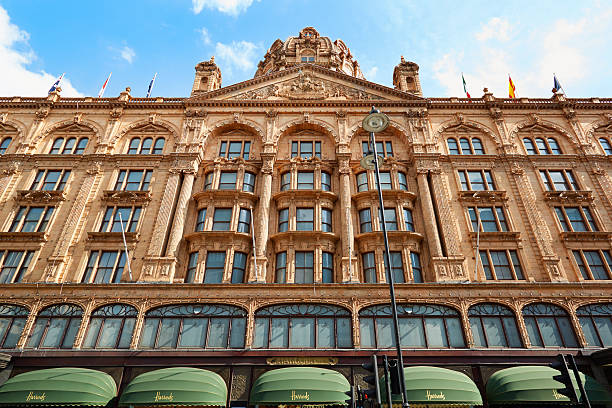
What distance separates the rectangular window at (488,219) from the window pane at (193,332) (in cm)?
1722

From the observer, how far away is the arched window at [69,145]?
28234 mm

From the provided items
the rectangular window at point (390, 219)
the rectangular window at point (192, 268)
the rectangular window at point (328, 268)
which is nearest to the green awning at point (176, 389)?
the rectangular window at point (192, 268)

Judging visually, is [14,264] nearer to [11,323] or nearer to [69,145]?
[11,323]

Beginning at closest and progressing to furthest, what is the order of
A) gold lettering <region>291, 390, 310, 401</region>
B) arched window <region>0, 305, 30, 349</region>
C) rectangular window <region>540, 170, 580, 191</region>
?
gold lettering <region>291, 390, 310, 401</region>
arched window <region>0, 305, 30, 349</region>
rectangular window <region>540, 170, 580, 191</region>

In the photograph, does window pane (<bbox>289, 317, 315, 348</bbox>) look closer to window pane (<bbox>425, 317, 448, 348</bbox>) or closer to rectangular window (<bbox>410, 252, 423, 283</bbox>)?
window pane (<bbox>425, 317, 448, 348</bbox>)

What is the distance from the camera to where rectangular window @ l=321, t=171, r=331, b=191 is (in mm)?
25848

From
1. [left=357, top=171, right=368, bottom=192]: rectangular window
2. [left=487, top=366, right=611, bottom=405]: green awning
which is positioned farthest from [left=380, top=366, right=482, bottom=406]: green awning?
[left=357, top=171, right=368, bottom=192]: rectangular window

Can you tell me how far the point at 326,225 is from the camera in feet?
78.6

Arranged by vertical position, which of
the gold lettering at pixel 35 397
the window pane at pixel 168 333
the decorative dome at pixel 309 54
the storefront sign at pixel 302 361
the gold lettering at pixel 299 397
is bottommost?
the gold lettering at pixel 35 397

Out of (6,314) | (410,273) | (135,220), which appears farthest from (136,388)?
(410,273)

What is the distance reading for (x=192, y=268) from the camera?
73.3ft

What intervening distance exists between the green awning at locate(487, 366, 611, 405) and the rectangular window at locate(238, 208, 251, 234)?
15516 mm

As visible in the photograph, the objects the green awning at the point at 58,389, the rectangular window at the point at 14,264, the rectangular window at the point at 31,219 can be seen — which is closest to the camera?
the green awning at the point at 58,389

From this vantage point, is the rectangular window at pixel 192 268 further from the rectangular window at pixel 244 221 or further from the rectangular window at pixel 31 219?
the rectangular window at pixel 31 219
